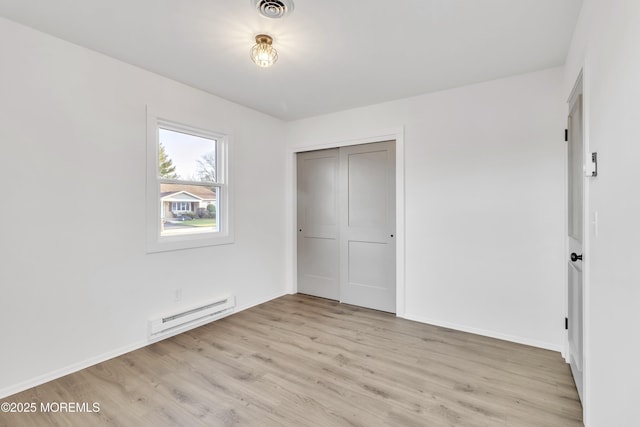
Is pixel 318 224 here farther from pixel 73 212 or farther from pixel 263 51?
pixel 73 212

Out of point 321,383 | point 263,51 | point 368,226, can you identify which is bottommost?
point 321,383

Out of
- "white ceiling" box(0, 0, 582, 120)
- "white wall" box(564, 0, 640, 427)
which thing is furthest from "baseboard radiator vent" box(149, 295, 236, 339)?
"white wall" box(564, 0, 640, 427)

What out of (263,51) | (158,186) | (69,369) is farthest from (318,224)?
(69,369)

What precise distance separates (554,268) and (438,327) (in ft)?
4.00

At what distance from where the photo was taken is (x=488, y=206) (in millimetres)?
2988

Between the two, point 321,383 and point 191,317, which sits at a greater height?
point 191,317

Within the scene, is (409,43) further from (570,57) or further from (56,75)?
(56,75)

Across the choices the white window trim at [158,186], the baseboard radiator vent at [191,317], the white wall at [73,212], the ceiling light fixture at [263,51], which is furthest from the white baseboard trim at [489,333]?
the ceiling light fixture at [263,51]

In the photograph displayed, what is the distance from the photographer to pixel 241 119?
3.75 meters

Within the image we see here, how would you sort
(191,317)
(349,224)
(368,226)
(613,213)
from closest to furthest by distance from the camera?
(613,213) < (191,317) < (368,226) < (349,224)

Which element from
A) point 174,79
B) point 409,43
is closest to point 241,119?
point 174,79

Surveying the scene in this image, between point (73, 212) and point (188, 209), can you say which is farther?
point (188, 209)

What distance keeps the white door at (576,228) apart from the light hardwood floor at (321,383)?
0.80 feet

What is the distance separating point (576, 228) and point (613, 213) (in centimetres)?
111
